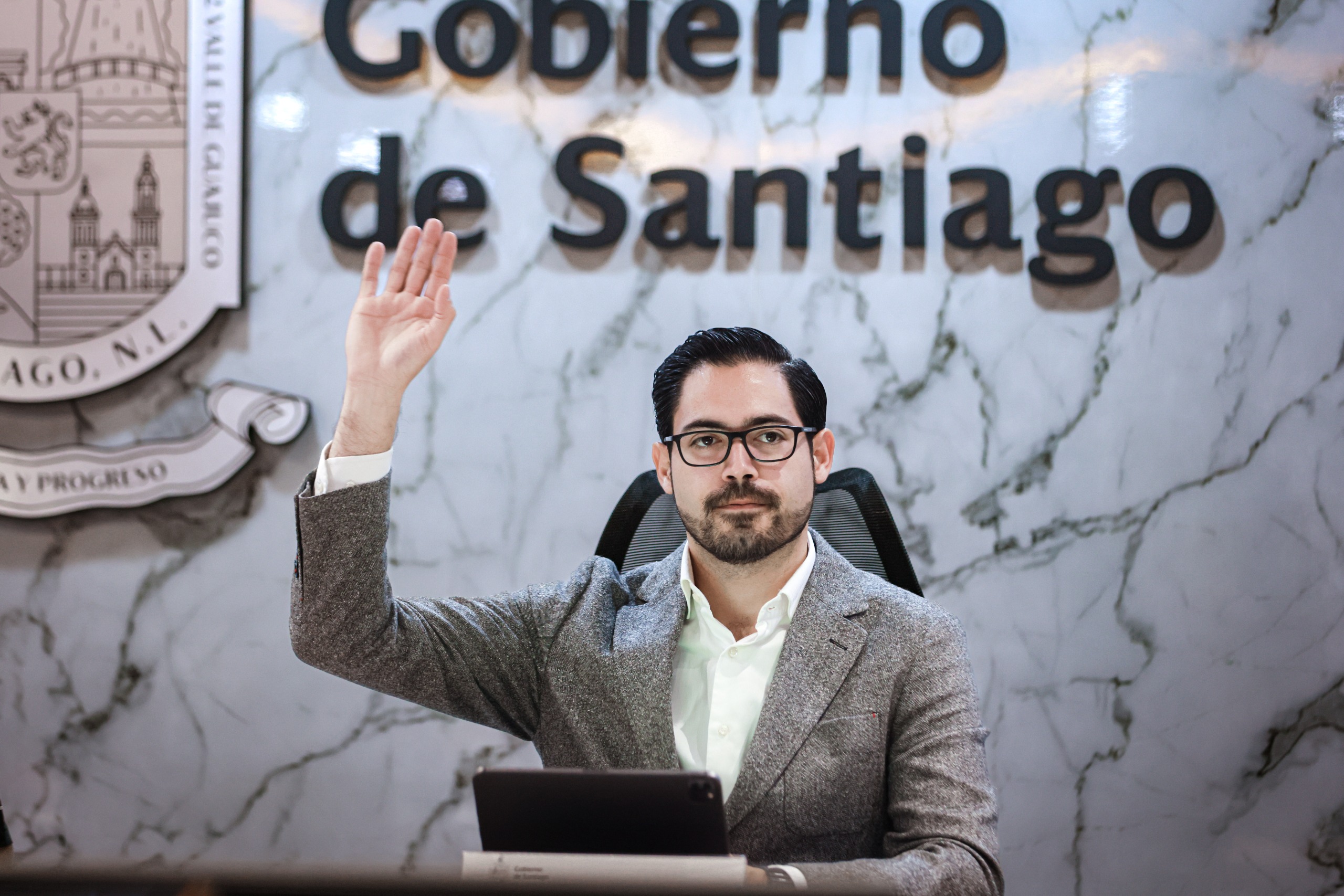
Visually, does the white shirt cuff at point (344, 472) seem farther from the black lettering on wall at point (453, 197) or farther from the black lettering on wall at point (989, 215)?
the black lettering on wall at point (989, 215)

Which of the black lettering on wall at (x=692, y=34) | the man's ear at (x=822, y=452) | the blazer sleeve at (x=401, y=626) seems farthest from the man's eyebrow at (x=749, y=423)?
the black lettering on wall at (x=692, y=34)

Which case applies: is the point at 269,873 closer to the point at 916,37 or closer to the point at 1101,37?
the point at 916,37

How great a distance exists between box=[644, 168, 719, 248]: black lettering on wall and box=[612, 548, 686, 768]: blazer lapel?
39.0 inches

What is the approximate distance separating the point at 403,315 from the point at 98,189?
1.50 m

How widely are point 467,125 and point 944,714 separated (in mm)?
1781

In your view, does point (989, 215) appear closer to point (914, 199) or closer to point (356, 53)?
point (914, 199)

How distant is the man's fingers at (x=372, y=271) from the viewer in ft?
4.64

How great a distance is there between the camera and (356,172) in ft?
7.94

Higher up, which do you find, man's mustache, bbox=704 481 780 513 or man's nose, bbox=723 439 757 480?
man's nose, bbox=723 439 757 480

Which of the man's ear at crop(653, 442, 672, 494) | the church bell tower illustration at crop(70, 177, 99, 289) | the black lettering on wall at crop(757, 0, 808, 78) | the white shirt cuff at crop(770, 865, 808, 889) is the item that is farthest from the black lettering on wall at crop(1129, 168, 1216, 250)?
the church bell tower illustration at crop(70, 177, 99, 289)

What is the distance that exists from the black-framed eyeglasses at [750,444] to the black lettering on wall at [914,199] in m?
0.98

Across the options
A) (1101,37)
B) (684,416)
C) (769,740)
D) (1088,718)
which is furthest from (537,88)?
(1088,718)

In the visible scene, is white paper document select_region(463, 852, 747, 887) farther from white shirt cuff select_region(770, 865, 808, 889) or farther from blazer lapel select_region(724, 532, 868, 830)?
blazer lapel select_region(724, 532, 868, 830)

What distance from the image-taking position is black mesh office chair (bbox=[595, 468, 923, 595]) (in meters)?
1.70
